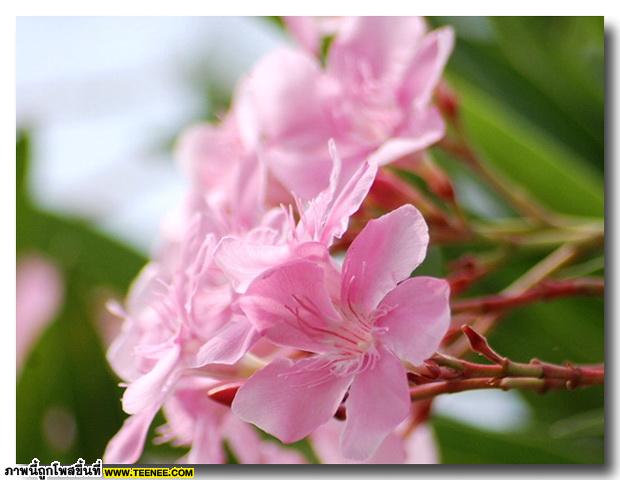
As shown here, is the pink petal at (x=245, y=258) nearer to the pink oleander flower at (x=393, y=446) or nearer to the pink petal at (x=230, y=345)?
the pink petal at (x=230, y=345)

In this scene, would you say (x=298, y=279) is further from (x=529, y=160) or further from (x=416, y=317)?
(x=529, y=160)

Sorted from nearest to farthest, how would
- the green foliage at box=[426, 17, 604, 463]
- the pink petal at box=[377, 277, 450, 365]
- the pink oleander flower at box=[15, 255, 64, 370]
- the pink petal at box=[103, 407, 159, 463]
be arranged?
the pink petal at box=[377, 277, 450, 365] < the pink petal at box=[103, 407, 159, 463] < the green foliage at box=[426, 17, 604, 463] < the pink oleander flower at box=[15, 255, 64, 370]

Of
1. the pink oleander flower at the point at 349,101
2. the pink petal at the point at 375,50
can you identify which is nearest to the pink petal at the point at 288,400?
the pink oleander flower at the point at 349,101

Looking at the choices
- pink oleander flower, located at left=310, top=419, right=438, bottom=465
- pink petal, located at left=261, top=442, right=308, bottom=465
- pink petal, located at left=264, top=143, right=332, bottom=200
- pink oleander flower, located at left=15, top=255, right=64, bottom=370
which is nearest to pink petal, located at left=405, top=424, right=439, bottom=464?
pink oleander flower, located at left=310, top=419, right=438, bottom=465

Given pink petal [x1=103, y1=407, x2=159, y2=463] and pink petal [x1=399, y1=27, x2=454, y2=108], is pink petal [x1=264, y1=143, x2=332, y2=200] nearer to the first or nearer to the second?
pink petal [x1=399, y1=27, x2=454, y2=108]
